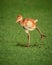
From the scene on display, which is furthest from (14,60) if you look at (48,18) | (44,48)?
(48,18)

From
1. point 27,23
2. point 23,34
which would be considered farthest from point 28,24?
point 23,34

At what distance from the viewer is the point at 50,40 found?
6.56 ft

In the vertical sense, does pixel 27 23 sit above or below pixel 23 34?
above

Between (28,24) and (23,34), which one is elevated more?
(28,24)

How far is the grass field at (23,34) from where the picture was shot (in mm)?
1930

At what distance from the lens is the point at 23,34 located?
1.98 m

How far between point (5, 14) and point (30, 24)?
0.32 m

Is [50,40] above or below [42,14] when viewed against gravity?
below

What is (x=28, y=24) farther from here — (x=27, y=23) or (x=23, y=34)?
(x=23, y=34)

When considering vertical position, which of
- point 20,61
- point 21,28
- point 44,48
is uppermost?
point 21,28

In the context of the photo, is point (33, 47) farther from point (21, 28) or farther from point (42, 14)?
point (42, 14)

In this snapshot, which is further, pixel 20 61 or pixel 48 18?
pixel 48 18

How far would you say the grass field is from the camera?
1.93 meters

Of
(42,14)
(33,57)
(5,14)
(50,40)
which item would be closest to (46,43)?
(50,40)
